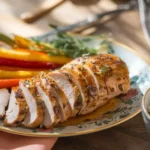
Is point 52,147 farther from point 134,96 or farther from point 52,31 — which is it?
point 52,31

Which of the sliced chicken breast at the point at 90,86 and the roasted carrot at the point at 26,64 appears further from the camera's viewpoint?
the roasted carrot at the point at 26,64

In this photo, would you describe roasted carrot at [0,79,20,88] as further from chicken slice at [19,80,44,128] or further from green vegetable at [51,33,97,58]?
green vegetable at [51,33,97,58]

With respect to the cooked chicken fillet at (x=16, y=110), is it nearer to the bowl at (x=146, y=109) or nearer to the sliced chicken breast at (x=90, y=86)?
the sliced chicken breast at (x=90, y=86)

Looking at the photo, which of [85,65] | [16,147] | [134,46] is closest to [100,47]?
[134,46]

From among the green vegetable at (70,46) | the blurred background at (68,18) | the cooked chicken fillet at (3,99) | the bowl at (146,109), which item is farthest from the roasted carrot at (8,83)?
the blurred background at (68,18)

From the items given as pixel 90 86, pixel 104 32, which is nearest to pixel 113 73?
pixel 90 86

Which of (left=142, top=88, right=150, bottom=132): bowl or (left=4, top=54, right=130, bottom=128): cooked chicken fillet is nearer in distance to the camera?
(left=142, top=88, right=150, bottom=132): bowl

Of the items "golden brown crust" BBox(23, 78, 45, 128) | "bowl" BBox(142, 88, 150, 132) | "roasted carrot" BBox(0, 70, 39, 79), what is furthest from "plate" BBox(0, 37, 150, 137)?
"roasted carrot" BBox(0, 70, 39, 79)
